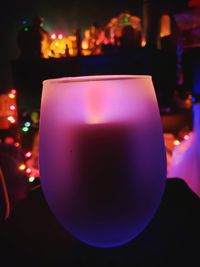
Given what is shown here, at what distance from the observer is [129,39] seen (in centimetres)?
197

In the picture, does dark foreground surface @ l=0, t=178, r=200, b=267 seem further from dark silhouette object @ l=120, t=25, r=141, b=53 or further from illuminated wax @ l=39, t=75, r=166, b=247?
dark silhouette object @ l=120, t=25, r=141, b=53

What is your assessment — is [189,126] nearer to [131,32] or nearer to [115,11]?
[131,32]

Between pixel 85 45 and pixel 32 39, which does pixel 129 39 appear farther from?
pixel 32 39

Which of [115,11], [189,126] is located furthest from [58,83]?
[115,11]

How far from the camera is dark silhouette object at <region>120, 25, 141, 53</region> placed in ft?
6.42

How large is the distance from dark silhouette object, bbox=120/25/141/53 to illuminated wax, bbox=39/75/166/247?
1.65 m

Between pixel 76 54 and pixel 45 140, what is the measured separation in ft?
5.91

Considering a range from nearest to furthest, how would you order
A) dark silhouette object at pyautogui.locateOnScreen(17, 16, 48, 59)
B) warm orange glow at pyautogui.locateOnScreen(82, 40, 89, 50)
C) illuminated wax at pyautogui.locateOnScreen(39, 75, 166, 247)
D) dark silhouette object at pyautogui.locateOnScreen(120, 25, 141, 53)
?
illuminated wax at pyautogui.locateOnScreen(39, 75, 166, 247)
dark silhouette object at pyautogui.locateOnScreen(120, 25, 141, 53)
dark silhouette object at pyautogui.locateOnScreen(17, 16, 48, 59)
warm orange glow at pyautogui.locateOnScreen(82, 40, 89, 50)

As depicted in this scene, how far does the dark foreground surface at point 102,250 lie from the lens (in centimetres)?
43

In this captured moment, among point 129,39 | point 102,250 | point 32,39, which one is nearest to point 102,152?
point 102,250

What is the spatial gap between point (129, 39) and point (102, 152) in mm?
1728

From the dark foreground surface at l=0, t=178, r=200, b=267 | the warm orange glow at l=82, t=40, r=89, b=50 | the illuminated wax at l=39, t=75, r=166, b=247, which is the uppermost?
the warm orange glow at l=82, t=40, r=89, b=50

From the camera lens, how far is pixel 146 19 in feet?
6.59

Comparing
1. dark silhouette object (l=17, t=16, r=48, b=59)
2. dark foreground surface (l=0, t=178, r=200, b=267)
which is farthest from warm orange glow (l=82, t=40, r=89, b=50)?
dark foreground surface (l=0, t=178, r=200, b=267)
